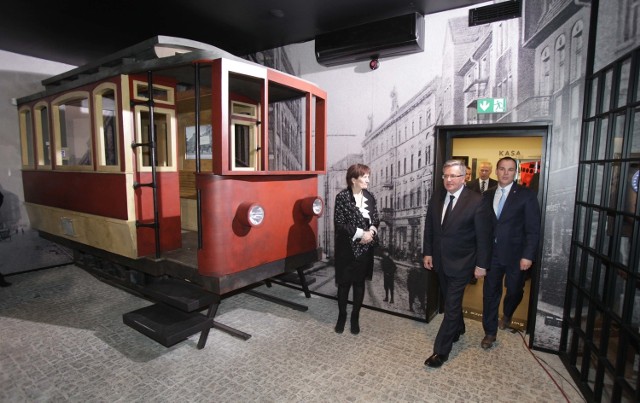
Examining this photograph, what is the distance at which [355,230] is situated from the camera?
11.6 feet

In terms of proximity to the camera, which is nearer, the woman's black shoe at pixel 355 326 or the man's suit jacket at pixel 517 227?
the man's suit jacket at pixel 517 227

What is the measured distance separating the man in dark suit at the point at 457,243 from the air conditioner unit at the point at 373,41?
163 cm

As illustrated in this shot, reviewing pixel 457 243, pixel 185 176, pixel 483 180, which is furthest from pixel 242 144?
pixel 483 180

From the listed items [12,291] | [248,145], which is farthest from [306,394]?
[12,291]

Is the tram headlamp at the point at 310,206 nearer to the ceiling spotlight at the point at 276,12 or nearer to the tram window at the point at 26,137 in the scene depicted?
the ceiling spotlight at the point at 276,12

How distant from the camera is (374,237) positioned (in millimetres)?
3680

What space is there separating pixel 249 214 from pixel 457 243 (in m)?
1.89

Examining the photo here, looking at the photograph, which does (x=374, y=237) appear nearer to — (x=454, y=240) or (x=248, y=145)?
(x=454, y=240)

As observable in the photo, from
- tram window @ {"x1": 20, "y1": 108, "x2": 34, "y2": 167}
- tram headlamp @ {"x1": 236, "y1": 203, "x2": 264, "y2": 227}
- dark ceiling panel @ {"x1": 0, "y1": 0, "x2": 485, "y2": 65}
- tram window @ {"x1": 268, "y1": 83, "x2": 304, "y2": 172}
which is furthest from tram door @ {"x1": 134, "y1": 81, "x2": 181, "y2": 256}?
tram window @ {"x1": 20, "y1": 108, "x2": 34, "y2": 167}

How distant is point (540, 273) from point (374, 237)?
1.70 m

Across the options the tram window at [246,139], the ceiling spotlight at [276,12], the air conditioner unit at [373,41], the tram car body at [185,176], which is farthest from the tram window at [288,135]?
the ceiling spotlight at [276,12]

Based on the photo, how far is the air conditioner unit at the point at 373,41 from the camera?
3.88m

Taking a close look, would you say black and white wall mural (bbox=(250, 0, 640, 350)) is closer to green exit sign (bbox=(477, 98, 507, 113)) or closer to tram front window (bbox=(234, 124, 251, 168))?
green exit sign (bbox=(477, 98, 507, 113))

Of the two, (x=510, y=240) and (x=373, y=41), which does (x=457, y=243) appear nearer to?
(x=510, y=240)
